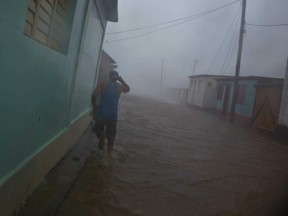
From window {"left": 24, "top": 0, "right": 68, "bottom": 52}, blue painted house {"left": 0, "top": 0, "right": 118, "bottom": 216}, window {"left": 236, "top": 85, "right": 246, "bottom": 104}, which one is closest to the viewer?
blue painted house {"left": 0, "top": 0, "right": 118, "bottom": 216}

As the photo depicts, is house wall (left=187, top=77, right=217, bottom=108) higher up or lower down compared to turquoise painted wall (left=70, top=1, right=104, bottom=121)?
higher up

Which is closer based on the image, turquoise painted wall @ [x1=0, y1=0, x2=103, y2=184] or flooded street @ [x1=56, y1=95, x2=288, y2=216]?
turquoise painted wall @ [x1=0, y1=0, x2=103, y2=184]

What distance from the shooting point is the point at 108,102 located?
6.61 meters

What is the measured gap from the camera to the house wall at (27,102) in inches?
113

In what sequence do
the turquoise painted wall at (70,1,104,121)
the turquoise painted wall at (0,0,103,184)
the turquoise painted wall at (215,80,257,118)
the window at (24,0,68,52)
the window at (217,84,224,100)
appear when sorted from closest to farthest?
1. the turquoise painted wall at (0,0,103,184)
2. the window at (24,0,68,52)
3. the turquoise painted wall at (70,1,104,121)
4. the turquoise painted wall at (215,80,257,118)
5. the window at (217,84,224,100)

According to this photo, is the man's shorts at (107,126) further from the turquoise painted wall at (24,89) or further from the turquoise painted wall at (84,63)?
the turquoise painted wall at (24,89)

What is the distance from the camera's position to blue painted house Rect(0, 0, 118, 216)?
2934 mm

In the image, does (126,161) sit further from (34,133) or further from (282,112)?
(282,112)

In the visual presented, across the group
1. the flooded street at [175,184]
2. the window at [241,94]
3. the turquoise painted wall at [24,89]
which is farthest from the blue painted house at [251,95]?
the turquoise painted wall at [24,89]

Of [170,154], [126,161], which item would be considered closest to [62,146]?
[126,161]

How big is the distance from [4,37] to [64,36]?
3.07 metres

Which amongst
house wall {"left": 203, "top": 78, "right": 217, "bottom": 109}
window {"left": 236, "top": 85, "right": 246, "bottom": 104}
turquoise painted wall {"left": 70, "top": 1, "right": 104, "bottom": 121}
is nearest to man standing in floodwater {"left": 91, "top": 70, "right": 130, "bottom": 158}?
turquoise painted wall {"left": 70, "top": 1, "right": 104, "bottom": 121}

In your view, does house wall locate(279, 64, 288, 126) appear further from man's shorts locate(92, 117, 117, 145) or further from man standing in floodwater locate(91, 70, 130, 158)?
man standing in floodwater locate(91, 70, 130, 158)

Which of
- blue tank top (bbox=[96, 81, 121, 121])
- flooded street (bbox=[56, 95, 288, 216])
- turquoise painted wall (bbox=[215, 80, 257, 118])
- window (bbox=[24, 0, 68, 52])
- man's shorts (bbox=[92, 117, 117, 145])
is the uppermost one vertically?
turquoise painted wall (bbox=[215, 80, 257, 118])
